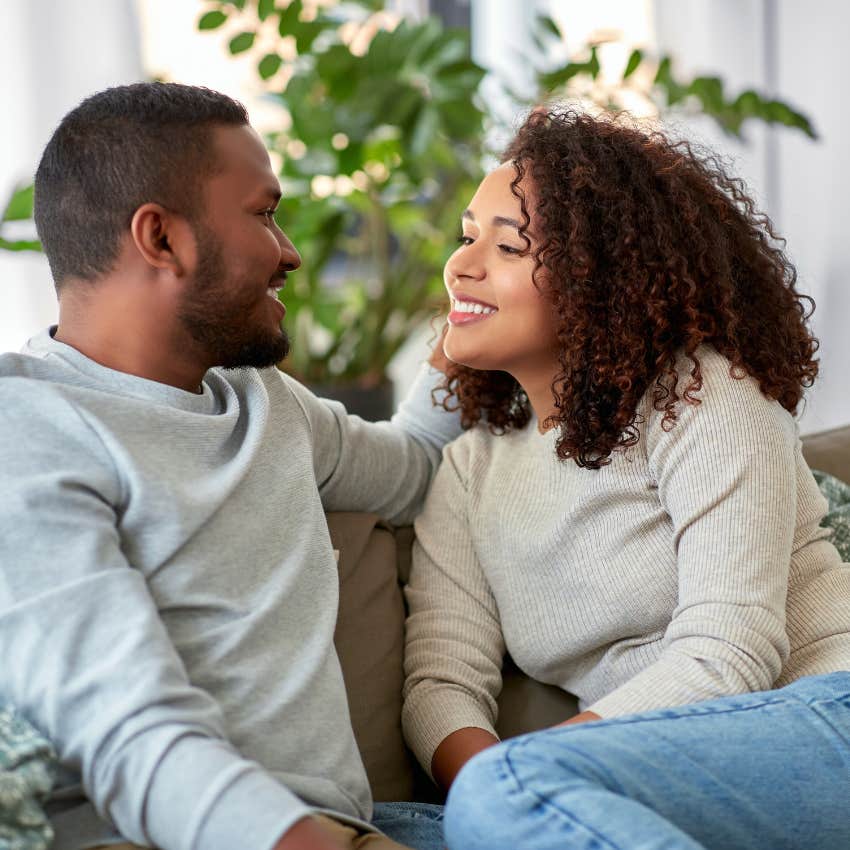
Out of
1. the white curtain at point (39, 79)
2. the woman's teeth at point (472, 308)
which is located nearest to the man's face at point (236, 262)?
the woman's teeth at point (472, 308)

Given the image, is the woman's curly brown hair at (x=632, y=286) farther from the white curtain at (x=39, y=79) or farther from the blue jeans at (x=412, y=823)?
the white curtain at (x=39, y=79)

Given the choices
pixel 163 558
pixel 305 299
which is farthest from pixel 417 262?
pixel 163 558

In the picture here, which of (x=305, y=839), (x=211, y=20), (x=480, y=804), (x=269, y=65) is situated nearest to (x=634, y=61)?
(x=269, y=65)

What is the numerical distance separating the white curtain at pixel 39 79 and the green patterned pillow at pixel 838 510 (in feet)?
5.51

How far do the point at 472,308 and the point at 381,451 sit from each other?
9.0 inches

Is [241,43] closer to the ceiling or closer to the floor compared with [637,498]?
closer to the ceiling

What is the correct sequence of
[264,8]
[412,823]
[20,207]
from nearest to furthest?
[412,823]
[20,207]
[264,8]

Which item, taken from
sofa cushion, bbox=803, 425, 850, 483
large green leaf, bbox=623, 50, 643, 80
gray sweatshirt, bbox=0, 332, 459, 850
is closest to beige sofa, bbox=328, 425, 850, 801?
gray sweatshirt, bbox=0, 332, 459, 850

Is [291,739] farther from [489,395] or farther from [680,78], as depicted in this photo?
[680,78]

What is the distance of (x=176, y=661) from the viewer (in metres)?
1.04

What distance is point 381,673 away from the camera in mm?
1440

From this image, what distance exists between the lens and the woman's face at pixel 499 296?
4.65ft

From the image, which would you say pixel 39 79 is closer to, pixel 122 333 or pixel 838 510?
pixel 122 333

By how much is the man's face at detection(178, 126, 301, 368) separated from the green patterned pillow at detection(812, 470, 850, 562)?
79 cm
